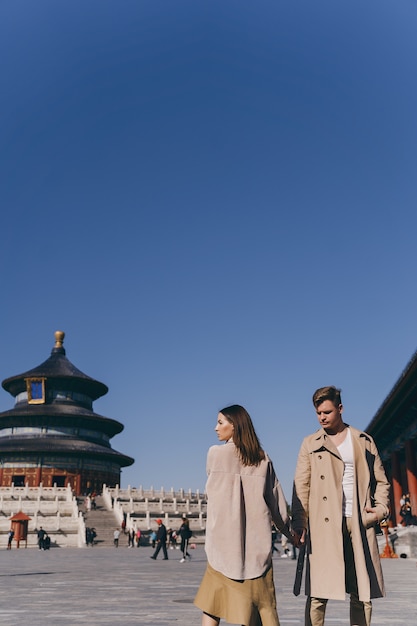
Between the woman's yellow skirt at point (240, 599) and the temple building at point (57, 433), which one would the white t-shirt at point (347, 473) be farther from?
the temple building at point (57, 433)

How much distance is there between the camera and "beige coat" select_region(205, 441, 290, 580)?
3592 mm

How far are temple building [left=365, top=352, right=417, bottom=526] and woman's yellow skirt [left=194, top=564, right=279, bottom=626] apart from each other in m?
15.6

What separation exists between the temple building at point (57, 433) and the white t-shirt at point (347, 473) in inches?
1813

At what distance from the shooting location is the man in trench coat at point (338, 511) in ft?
12.9

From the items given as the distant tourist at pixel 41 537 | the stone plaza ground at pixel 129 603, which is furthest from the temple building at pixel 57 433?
the stone plaza ground at pixel 129 603

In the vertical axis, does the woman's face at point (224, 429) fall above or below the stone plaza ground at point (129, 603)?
above

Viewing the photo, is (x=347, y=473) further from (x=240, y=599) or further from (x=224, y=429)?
(x=240, y=599)

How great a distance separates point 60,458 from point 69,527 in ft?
59.8

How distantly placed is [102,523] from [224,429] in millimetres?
33268

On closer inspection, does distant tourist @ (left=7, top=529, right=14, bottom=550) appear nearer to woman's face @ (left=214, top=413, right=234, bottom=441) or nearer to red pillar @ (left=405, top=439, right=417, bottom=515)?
red pillar @ (left=405, top=439, right=417, bottom=515)

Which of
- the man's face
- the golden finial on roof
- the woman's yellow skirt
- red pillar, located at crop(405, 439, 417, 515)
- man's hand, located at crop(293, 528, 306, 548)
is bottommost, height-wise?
the woman's yellow skirt

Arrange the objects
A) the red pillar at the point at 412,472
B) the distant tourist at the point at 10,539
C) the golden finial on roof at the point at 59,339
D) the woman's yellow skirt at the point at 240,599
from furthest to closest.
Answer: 1. the golden finial on roof at the point at 59,339
2. the distant tourist at the point at 10,539
3. the red pillar at the point at 412,472
4. the woman's yellow skirt at the point at 240,599

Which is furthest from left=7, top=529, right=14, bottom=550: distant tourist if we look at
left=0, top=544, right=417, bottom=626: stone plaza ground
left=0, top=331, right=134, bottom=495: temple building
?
left=0, top=544, right=417, bottom=626: stone plaza ground

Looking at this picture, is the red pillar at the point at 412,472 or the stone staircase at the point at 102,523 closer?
the red pillar at the point at 412,472
